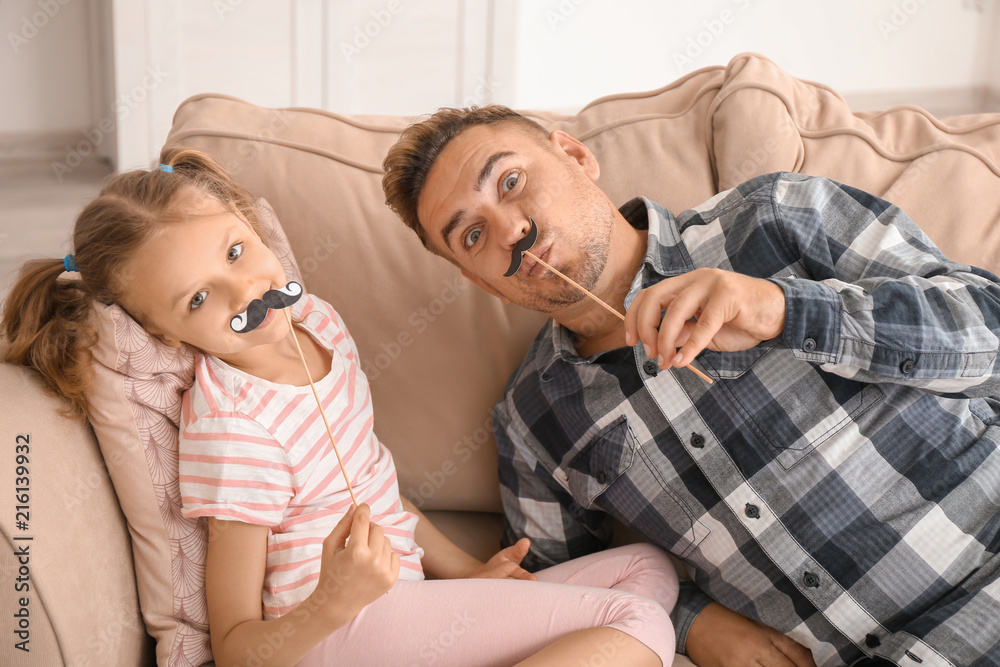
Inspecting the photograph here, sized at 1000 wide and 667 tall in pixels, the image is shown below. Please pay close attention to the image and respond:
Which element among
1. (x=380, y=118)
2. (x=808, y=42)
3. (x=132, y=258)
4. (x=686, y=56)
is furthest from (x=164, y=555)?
(x=808, y=42)

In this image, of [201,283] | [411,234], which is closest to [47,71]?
[411,234]

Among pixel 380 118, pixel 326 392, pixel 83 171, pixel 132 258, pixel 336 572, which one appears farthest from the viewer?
pixel 83 171

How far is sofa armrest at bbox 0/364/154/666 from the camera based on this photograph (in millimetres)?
966

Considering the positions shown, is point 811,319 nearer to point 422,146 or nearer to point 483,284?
point 483,284

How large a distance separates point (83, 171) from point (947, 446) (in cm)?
360

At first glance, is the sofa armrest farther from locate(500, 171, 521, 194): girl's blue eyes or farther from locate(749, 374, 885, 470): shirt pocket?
locate(749, 374, 885, 470): shirt pocket

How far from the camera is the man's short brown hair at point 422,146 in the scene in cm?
137

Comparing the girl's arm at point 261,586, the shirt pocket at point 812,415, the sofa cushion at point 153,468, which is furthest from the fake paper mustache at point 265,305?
the shirt pocket at point 812,415

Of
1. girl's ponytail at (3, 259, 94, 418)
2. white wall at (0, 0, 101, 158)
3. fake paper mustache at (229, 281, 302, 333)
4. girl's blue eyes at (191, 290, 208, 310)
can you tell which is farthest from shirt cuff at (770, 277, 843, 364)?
white wall at (0, 0, 101, 158)

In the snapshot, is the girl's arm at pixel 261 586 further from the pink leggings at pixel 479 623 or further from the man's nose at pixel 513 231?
the man's nose at pixel 513 231

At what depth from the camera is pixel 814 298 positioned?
99cm

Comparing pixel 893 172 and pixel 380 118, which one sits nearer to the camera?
pixel 893 172

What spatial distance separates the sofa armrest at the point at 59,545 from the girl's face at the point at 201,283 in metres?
0.20

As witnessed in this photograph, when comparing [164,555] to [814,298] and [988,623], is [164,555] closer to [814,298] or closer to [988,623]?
[814,298]
